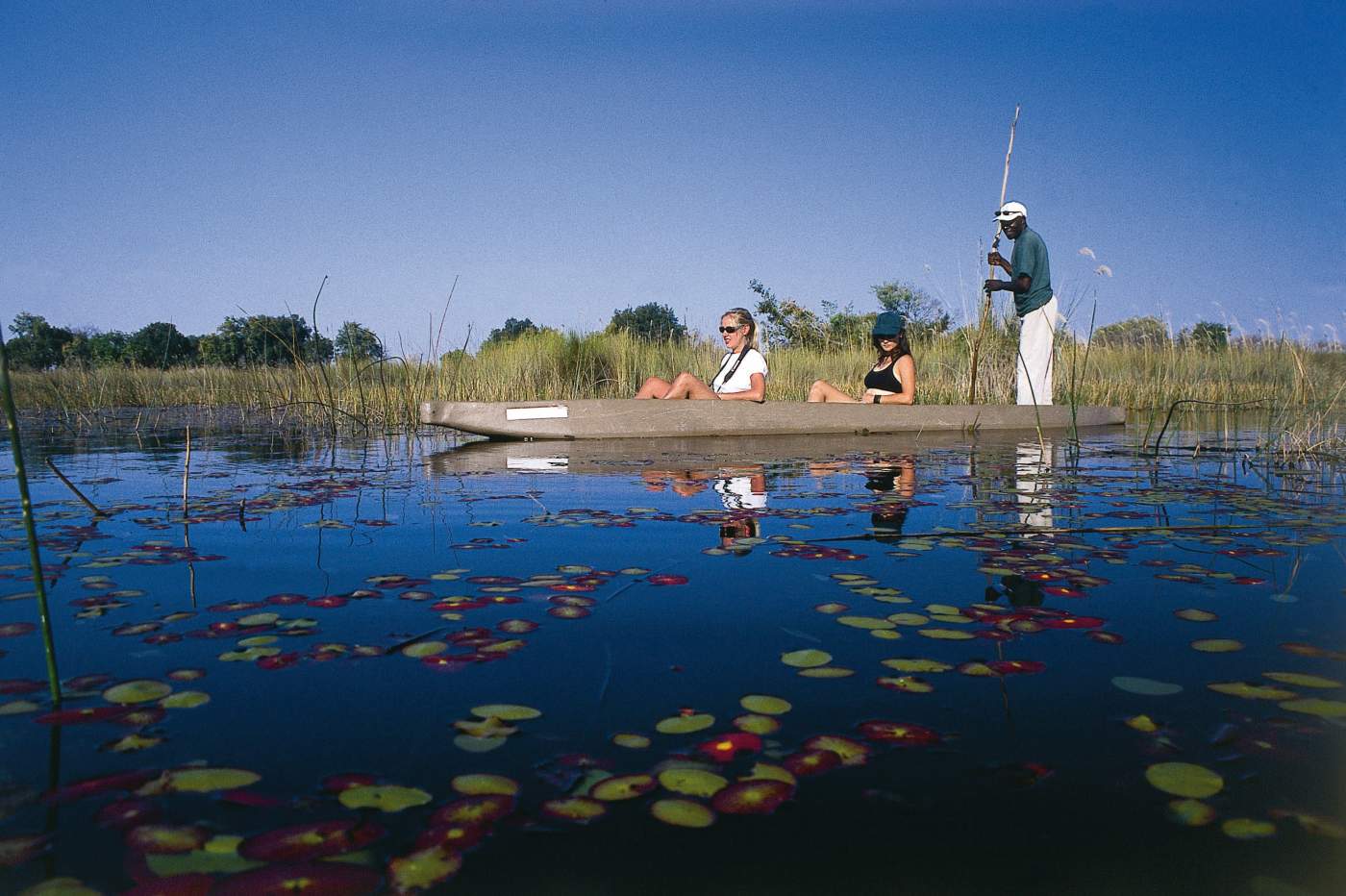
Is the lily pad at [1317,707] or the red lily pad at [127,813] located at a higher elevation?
the lily pad at [1317,707]

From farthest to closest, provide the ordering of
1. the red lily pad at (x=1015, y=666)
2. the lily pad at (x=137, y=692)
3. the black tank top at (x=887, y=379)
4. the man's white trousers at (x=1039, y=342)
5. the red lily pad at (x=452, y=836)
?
the black tank top at (x=887, y=379), the man's white trousers at (x=1039, y=342), the red lily pad at (x=1015, y=666), the lily pad at (x=137, y=692), the red lily pad at (x=452, y=836)

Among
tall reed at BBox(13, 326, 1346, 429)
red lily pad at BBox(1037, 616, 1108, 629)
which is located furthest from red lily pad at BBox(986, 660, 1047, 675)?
tall reed at BBox(13, 326, 1346, 429)

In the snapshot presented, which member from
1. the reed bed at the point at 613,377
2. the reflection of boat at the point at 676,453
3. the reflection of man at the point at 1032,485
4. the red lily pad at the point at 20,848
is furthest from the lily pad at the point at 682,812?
the reed bed at the point at 613,377

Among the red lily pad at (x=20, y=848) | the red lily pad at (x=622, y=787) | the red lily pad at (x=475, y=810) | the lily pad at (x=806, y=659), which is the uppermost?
the lily pad at (x=806, y=659)

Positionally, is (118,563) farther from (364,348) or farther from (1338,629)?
(364,348)

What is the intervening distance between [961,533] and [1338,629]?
53.6 inches

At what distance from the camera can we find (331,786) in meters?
1.41

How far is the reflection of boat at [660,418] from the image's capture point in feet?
28.1

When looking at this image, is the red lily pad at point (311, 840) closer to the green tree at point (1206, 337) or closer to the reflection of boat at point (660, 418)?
the reflection of boat at point (660, 418)

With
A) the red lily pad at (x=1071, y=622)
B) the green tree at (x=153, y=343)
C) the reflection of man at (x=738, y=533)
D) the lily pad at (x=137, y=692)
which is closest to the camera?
the lily pad at (x=137, y=692)

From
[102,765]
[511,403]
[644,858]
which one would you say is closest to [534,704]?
[644,858]

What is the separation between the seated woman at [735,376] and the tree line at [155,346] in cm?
319

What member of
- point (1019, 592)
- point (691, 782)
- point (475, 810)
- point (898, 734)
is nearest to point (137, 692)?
point (475, 810)

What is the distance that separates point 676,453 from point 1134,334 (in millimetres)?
12124
